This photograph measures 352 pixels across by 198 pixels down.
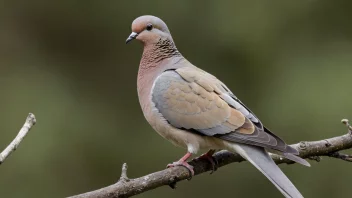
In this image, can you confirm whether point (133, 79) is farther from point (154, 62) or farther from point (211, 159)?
point (211, 159)

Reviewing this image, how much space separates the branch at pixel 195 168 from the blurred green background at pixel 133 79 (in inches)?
116

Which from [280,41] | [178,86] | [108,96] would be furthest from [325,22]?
[178,86]

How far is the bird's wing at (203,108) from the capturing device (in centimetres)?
337

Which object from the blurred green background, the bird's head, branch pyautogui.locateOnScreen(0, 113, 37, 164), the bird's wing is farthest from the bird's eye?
the blurred green background

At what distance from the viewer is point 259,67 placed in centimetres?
686

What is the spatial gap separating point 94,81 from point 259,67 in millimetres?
1473

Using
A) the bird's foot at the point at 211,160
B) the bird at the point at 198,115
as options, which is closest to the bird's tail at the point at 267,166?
the bird at the point at 198,115

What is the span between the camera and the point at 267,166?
318 cm

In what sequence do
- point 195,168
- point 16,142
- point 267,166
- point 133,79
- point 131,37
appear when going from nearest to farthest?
point 16,142 < point 267,166 < point 195,168 < point 131,37 < point 133,79

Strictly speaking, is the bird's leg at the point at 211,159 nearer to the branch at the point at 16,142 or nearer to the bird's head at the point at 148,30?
the bird's head at the point at 148,30

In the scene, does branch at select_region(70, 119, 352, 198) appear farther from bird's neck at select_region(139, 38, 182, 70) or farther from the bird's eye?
the bird's eye

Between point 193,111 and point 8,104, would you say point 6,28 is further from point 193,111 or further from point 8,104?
point 193,111

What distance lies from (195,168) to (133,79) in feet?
11.5

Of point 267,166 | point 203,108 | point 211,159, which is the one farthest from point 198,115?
point 267,166
